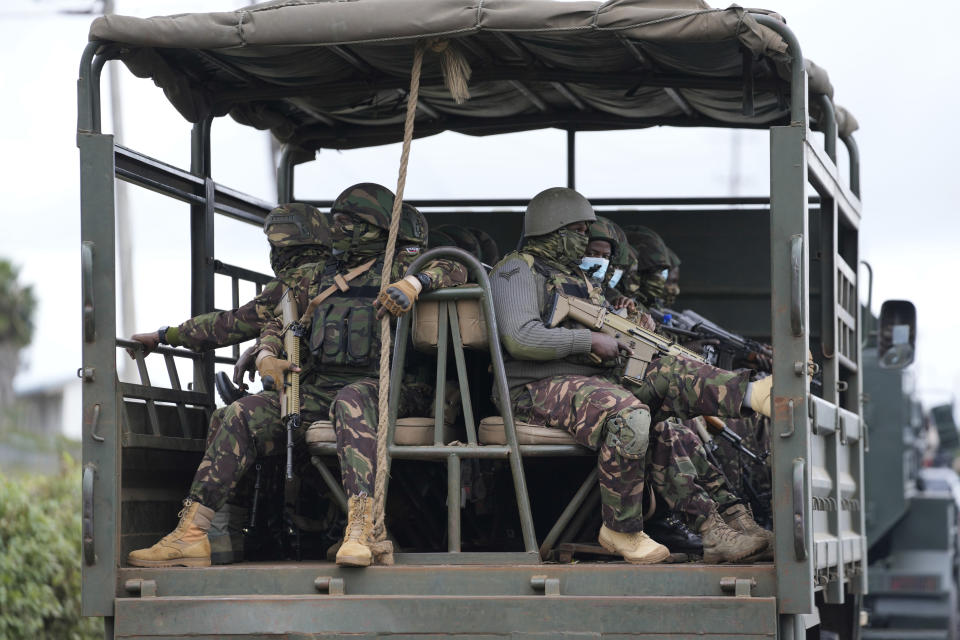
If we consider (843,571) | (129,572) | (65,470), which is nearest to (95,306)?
(129,572)

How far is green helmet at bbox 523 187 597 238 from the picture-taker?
5.80 metres

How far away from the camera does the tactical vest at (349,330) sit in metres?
5.68

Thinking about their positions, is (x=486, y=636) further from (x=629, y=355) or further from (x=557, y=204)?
(x=557, y=204)

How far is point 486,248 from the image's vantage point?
7.33 metres

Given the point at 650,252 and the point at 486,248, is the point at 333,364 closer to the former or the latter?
the point at 486,248

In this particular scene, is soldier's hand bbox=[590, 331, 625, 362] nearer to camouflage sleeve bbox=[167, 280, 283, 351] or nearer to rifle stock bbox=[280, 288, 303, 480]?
rifle stock bbox=[280, 288, 303, 480]

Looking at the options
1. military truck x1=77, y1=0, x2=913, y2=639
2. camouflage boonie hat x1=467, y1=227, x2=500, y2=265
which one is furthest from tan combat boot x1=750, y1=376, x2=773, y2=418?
camouflage boonie hat x1=467, y1=227, x2=500, y2=265

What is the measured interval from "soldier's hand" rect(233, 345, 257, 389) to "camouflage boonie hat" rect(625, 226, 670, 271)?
2053 mm

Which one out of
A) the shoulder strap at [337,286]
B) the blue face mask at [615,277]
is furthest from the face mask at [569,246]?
the shoulder strap at [337,286]

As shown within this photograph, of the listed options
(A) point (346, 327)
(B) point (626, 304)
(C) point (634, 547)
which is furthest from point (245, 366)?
(C) point (634, 547)

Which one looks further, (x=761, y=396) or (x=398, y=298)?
(x=761, y=396)

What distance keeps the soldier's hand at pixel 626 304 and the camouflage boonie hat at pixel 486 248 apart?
0.83m

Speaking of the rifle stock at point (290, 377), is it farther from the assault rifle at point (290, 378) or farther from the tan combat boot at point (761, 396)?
the tan combat boot at point (761, 396)

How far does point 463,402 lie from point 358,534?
0.59m
